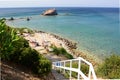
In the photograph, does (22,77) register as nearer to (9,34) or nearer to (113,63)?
(9,34)

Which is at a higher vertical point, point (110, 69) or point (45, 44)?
point (110, 69)

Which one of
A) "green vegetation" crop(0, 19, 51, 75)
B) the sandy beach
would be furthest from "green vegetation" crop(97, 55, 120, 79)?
the sandy beach

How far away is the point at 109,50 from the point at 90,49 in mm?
2767

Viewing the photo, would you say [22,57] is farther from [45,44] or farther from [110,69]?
[45,44]

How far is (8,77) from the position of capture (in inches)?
442

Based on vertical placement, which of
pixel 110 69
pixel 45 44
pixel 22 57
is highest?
pixel 22 57

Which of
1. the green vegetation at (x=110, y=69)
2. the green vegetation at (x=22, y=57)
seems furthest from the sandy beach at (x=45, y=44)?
the green vegetation at (x=22, y=57)

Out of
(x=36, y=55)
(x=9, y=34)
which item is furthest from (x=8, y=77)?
(x=36, y=55)

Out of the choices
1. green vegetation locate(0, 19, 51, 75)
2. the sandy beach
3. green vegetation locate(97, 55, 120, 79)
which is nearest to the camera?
green vegetation locate(0, 19, 51, 75)

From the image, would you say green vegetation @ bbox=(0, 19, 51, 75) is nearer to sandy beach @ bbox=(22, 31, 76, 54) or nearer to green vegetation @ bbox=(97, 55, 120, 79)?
green vegetation @ bbox=(97, 55, 120, 79)

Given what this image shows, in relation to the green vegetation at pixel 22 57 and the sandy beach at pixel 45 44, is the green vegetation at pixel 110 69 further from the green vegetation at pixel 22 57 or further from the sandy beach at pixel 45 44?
the sandy beach at pixel 45 44

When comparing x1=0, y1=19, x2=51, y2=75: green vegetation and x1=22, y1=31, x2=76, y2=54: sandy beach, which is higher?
x1=0, y1=19, x2=51, y2=75: green vegetation

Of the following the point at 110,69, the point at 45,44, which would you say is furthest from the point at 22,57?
the point at 45,44

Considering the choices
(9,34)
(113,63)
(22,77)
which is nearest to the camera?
(22,77)
